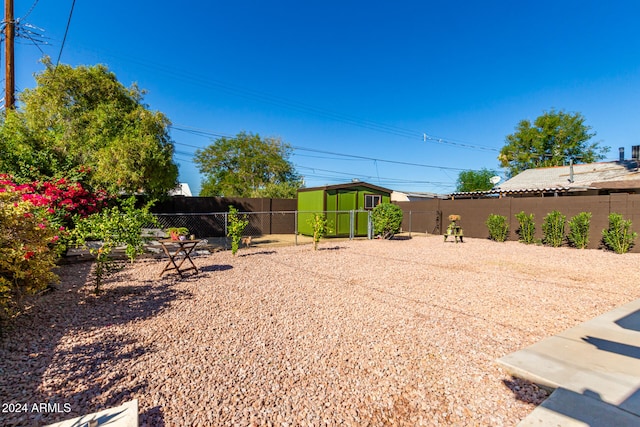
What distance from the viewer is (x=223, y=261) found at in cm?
740

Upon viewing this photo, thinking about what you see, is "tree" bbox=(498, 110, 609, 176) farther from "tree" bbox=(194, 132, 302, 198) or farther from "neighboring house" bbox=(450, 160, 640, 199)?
"tree" bbox=(194, 132, 302, 198)

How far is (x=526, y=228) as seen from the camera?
1156 centimetres

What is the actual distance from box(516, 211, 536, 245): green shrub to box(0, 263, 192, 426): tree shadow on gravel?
12.1 metres

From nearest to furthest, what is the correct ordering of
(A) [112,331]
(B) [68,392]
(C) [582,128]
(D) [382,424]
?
(D) [382,424], (B) [68,392], (A) [112,331], (C) [582,128]

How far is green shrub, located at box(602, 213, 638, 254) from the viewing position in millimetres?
8914

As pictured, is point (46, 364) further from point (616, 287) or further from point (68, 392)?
point (616, 287)

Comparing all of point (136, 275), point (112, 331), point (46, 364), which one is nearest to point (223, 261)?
point (136, 275)

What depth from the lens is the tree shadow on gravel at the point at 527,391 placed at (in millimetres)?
2146

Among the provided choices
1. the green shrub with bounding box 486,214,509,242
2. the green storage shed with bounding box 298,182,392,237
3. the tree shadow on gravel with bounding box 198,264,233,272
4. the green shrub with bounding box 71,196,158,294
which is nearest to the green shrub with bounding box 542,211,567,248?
the green shrub with bounding box 486,214,509,242

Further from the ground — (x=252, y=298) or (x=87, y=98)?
(x=87, y=98)

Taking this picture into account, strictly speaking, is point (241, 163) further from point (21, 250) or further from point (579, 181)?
point (21, 250)

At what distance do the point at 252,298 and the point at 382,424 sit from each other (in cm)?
Answer: 298

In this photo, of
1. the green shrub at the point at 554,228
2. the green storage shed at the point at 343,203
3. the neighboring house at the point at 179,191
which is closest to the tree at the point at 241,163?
the neighboring house at the point at 179,191

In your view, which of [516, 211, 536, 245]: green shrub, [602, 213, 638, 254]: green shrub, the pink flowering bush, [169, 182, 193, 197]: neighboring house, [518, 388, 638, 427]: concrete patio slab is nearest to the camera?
[518, 388, 638, 427]: concrete patio slab
